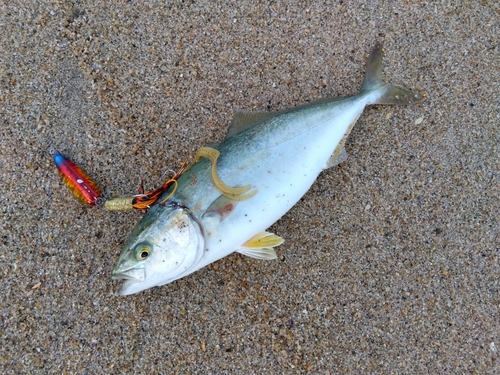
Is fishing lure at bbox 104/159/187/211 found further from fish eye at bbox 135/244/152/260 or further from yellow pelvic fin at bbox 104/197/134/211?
fish eye at bbox 135/244/152/260

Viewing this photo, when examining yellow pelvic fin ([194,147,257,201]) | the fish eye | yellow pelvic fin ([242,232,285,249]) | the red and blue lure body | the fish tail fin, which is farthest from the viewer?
the fish tail fin

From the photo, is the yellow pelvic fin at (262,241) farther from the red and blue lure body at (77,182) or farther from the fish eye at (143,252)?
the red and blue lure body at (77,182)

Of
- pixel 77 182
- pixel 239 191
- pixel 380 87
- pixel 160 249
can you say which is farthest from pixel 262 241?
pixel 380 87

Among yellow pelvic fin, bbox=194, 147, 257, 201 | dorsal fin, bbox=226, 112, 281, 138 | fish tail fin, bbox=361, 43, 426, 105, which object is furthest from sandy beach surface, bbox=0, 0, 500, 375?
yellow pelvic fin, bbox=194, 147, 257, 201

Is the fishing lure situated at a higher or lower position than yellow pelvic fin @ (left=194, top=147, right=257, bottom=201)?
higher

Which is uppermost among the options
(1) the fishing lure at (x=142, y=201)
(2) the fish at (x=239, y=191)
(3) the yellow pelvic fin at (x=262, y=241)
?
(1) the fishing lure at (x=142, y=201)

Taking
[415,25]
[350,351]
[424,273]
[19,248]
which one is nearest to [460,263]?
[424,273]

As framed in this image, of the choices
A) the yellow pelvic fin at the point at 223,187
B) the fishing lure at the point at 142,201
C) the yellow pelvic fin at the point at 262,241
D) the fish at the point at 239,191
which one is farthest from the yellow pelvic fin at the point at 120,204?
the yellow pelvic fin at the point at 262,241
